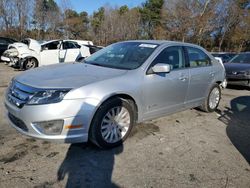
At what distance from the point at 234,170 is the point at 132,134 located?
1.62 metres

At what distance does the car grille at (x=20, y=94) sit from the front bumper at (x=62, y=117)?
8 cm

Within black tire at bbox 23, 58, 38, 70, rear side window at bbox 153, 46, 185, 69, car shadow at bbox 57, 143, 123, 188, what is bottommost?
car shadow at bbox 57, 143, 123, 188

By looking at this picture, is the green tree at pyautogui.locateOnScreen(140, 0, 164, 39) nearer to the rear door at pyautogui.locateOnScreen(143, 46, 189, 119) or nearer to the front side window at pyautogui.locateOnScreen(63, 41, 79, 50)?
the front side window at pyautogui.locateOnScreen(63, 41, 79, 50)

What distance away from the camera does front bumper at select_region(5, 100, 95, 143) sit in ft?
9.87

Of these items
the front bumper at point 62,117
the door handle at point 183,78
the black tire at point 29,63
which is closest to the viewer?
the front bumper at point 62,117

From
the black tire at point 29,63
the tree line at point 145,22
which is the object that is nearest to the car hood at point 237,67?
the black tire at point 29,63

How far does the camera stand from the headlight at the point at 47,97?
3.03 meters

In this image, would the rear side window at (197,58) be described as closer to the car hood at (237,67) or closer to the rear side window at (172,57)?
the rear side window at (172,57)

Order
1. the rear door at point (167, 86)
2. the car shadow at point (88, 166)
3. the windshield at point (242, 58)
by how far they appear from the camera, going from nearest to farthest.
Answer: the car shadow at point (88, 166), the rear door at point (167, 86), the windshield at point (242, 58)

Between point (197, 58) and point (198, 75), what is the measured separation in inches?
16.2

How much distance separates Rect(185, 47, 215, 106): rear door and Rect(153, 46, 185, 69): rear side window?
220mm

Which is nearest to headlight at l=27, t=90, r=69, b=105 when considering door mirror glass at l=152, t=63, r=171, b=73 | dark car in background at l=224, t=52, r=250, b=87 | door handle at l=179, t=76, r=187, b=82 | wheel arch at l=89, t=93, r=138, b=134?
wheel arch at l=89, t=93, r=138, b=134

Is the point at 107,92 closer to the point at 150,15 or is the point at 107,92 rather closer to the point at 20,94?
the point at 20,94

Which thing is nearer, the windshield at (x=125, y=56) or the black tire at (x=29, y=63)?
the windshield at (x=125, y=56)
